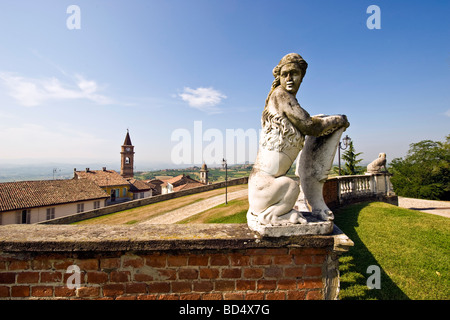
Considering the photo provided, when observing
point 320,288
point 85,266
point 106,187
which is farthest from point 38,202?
point 320,288

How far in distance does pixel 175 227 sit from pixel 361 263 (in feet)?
12.3

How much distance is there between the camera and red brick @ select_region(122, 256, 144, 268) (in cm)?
193

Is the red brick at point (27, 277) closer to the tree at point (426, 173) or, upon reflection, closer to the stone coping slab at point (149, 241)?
the stone coping slab at point (149, 241)

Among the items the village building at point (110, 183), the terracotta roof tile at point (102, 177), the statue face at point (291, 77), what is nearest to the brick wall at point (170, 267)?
the statue face at point (291, 77)

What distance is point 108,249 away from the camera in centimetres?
→ 188

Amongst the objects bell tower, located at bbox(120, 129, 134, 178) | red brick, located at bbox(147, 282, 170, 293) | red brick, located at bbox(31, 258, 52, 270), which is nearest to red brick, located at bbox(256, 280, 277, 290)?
red brick, located at bbox(147, 282, 170, 293)

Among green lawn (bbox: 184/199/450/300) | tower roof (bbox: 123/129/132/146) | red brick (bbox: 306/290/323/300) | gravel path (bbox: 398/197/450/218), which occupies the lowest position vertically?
gravel path (bbox: 398/197/450/218)

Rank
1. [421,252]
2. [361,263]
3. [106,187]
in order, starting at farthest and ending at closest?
[106,187] → [421,252] → [361,263]

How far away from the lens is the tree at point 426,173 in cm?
2089

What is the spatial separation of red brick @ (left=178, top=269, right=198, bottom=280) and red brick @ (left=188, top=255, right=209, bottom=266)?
0.07 metres

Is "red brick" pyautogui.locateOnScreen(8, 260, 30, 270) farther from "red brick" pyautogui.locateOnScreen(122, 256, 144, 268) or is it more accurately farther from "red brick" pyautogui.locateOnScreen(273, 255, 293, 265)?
"red brick" pyautogui.locateOnScreen(273, 255, 293, 265)

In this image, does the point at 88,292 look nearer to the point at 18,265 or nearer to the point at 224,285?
the point at 18,265

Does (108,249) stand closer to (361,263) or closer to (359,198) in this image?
(361,263)

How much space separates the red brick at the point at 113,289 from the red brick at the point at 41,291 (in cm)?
50
